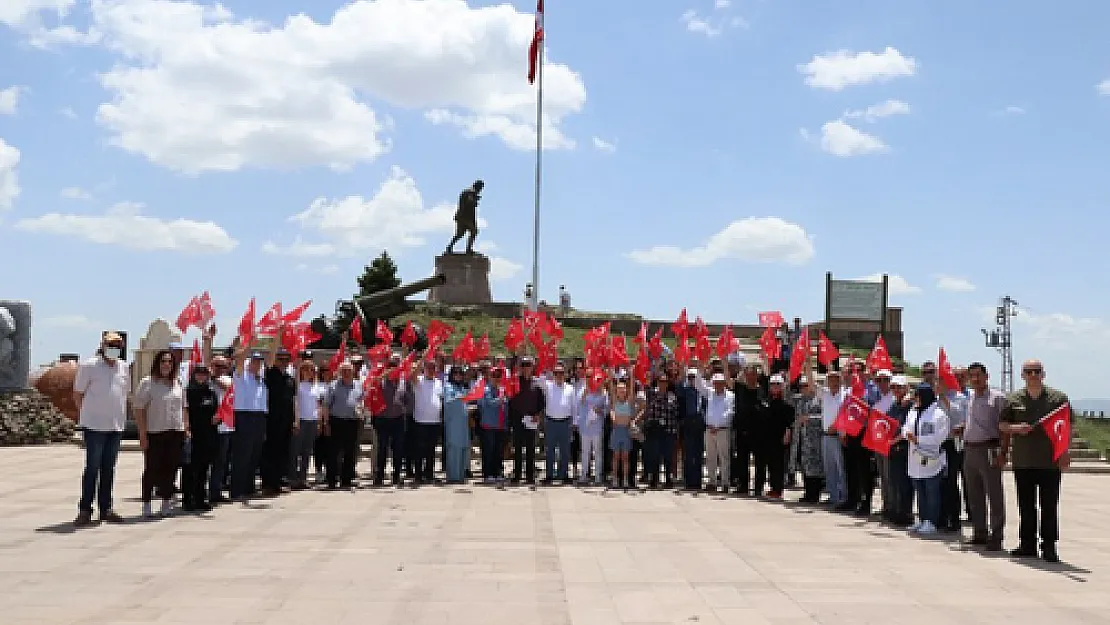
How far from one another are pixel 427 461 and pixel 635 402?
3218 millimetres

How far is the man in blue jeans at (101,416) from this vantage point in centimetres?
952

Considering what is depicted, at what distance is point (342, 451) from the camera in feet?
43.9

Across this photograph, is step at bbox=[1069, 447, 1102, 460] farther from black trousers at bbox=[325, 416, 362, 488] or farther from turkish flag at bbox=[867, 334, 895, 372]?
black trousers at bbox=[325, 416, 362, 488]

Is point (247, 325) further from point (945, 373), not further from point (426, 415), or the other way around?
point (945, 373)

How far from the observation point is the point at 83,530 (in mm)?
9195

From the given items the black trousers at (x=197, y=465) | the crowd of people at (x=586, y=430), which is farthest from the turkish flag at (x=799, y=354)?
the black trousers at (x=197, y=465)

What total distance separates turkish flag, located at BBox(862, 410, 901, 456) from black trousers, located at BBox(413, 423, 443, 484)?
6.31 meters

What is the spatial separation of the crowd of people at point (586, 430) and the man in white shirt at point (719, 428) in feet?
0.07

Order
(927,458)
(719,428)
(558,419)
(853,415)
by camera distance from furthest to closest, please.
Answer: (558,419) → (719,428) → (853,415) → (927,458)

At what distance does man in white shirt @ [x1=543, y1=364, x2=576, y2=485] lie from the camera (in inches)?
559

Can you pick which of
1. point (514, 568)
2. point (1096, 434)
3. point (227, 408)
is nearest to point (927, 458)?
point (514, 568)

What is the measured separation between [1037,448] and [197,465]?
8.57 meters

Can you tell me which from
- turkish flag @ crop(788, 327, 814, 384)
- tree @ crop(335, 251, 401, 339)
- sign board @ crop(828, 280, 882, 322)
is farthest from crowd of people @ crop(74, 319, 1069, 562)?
tree @ crop(335, 251, 401, 339)

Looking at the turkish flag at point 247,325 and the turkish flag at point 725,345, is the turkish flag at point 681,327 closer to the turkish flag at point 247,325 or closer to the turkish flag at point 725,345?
the turkish flag at point 725,345
